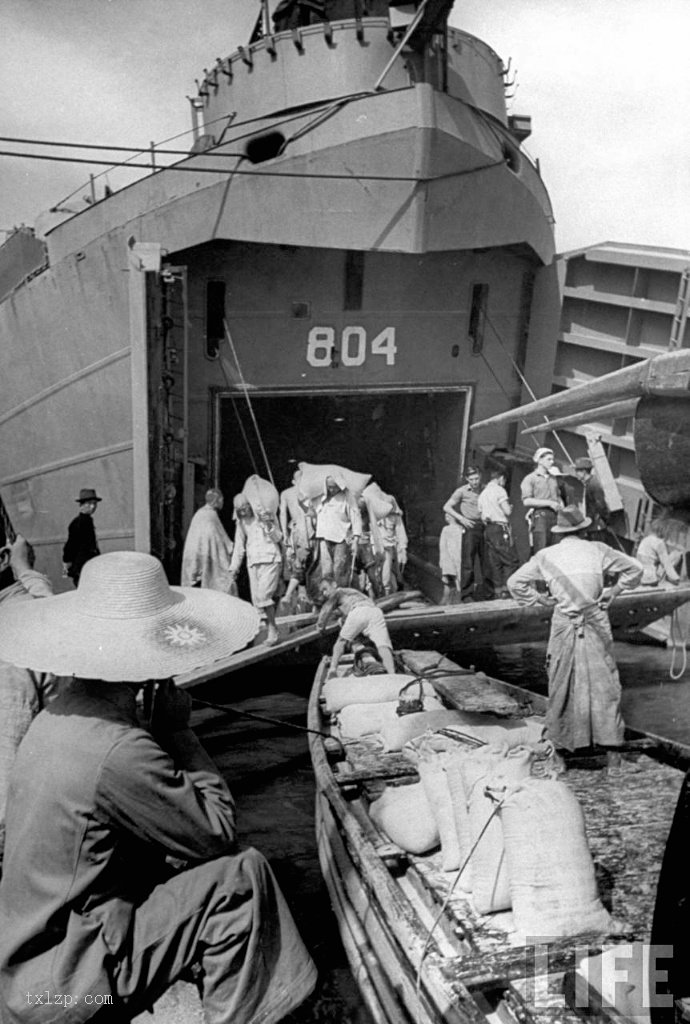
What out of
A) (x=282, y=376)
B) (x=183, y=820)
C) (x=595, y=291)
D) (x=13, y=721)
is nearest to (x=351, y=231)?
(x=282, y=376)

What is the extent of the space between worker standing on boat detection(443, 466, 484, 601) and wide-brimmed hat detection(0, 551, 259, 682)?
5218mm

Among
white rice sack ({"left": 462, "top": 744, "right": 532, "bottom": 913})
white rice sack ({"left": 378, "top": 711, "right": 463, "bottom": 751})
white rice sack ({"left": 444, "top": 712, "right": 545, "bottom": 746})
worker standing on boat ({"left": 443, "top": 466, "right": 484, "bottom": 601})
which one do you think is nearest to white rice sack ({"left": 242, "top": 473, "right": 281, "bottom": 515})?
worker standing on boat ({"left": 443, "top": 466, "right": 484, "bottom": 601})

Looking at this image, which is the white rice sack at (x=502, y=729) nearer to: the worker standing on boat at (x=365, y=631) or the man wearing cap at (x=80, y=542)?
the worker standing on boat at (x=365, y=631)

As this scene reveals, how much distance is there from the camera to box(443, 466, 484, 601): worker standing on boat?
740 centimetres

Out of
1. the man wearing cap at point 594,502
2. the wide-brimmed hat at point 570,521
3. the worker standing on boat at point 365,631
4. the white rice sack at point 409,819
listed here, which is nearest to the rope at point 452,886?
the white rice sack at point 409,819

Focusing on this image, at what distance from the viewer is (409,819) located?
10.2 ft

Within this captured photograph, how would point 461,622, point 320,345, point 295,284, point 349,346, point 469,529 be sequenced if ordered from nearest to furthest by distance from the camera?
point 461,622 → point 469,529 → point 295,284 → point 320,345 → point 349,346

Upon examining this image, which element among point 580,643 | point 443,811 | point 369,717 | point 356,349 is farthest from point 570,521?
point 356,349

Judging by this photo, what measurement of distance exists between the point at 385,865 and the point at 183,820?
122 cm

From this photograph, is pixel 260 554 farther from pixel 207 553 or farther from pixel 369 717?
pixel 369 717

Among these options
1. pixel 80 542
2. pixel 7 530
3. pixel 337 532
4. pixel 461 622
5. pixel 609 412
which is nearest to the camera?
pixel 609 412

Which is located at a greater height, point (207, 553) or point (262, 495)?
point (262, 495)

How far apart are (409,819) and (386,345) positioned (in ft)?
20.1

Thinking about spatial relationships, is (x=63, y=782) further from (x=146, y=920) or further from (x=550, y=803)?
(x=550, y=803)
